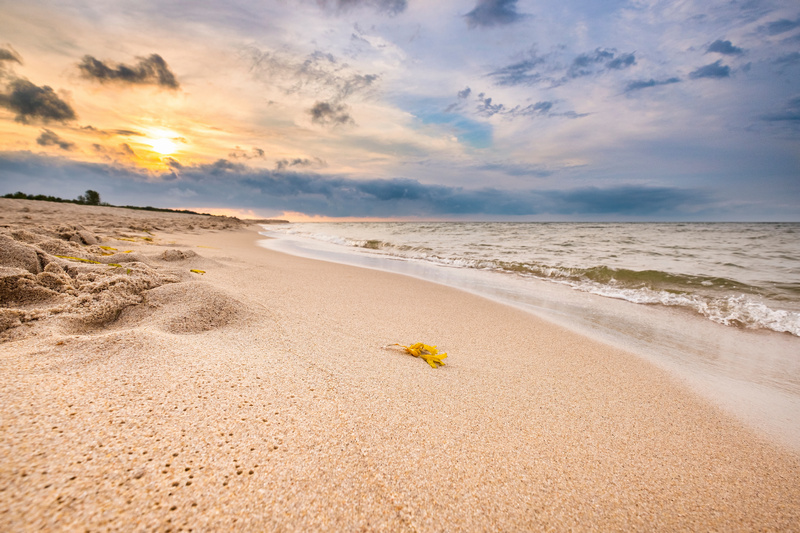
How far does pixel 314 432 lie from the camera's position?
136cm

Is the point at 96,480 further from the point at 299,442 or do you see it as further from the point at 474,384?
the point at 474,384

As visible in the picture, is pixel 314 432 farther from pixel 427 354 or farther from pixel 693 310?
pixel 693 310

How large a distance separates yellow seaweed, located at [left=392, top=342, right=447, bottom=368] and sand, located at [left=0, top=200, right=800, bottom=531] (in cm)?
7

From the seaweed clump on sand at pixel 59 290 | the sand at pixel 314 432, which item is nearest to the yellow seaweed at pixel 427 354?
the sand at pixel 314 432

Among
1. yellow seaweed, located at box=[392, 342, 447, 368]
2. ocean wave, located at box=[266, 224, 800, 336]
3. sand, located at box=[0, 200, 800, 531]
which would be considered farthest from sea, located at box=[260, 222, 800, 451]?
yellow seaweed, located at box=[392, 342, 447, 368]

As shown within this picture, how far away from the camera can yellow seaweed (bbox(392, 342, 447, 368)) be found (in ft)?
7.86

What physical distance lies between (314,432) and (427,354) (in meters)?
1.29

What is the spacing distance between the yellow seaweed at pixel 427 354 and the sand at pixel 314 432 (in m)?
0.07

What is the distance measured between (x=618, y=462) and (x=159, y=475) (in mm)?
1875

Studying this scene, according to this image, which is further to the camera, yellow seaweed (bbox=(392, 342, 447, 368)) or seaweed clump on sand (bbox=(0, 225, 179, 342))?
yellow seaweed (bbox=(392, 342, 447, 368))

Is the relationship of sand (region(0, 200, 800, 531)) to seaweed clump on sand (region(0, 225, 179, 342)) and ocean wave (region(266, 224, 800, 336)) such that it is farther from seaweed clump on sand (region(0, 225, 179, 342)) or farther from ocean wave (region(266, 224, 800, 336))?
ocean wave (region(266, 224, 800, 336))

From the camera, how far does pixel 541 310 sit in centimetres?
462

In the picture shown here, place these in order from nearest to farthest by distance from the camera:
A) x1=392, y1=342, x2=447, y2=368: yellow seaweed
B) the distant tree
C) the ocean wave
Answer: x1=392, y1=342, x2=447, y2=368: yellow seaweed
the ocean wave
the distant tree

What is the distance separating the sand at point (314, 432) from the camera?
977 mm
